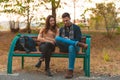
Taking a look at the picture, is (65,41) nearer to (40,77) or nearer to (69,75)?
(69,75)

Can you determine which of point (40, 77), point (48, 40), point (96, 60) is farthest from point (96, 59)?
point (40, 77)

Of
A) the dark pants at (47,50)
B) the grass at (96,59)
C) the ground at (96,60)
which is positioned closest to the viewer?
the dark pants at (47,50)

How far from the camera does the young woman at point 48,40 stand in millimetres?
8055

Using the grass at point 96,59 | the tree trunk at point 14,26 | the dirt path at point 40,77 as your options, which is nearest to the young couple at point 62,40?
the dirt path at point 40,77

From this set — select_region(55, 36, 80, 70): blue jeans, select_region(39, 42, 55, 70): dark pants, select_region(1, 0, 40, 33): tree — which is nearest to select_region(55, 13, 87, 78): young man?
select_region(55, 36, 80, 70): blue jeans

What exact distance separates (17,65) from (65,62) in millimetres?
1336

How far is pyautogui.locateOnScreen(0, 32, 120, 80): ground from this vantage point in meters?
8.80

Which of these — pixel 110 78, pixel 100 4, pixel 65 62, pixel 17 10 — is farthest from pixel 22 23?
pixel 110 78

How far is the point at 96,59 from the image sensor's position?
1084 cm

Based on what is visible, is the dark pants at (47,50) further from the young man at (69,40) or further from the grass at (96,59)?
the grass at (96,59)

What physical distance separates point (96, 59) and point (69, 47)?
3089 mm

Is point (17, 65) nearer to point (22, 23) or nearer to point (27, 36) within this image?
point (27, 36)

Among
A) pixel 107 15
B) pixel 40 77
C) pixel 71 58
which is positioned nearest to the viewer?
pixel 71 58

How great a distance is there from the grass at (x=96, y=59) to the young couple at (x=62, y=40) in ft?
2.53
